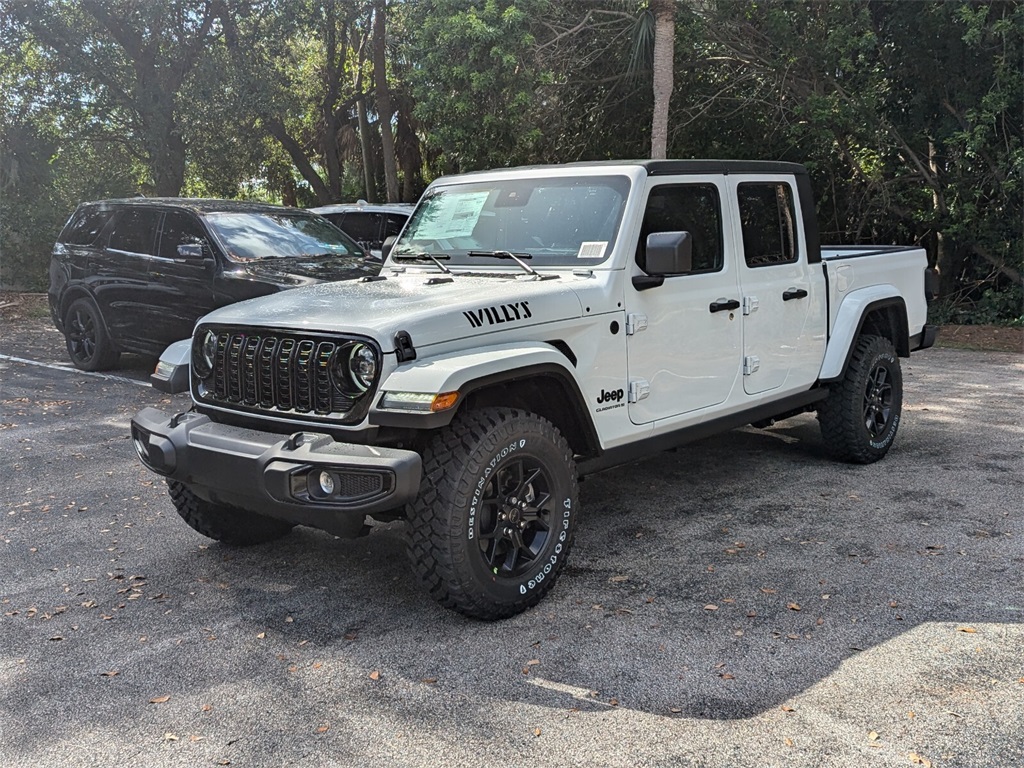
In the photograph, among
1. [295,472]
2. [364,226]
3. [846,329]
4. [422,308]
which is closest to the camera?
[295,472]

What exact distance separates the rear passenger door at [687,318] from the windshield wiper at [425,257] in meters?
1.03

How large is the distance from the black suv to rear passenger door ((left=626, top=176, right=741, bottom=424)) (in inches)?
150

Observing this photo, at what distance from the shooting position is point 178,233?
9.48 metres

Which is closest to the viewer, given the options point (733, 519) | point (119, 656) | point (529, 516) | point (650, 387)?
point (119, 656)

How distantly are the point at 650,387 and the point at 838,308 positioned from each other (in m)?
2.07

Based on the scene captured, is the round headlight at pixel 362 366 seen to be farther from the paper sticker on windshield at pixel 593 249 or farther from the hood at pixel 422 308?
the paper sticker on windshield at pixel 593 249

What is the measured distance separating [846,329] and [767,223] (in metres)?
0.99

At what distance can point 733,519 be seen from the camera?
5480 mm

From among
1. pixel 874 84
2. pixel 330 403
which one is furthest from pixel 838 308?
pixel 874 84

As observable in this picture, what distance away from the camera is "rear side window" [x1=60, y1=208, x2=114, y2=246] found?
34.2 feet

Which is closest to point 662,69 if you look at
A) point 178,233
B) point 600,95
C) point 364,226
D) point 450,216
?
point 600,95

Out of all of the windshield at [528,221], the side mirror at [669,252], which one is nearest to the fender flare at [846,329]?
the side mirror at [669,252]

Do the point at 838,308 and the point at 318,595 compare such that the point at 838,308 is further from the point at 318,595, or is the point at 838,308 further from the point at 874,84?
the point at 874,84

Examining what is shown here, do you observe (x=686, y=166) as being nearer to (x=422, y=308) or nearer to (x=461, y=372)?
(x=422, y=308)
